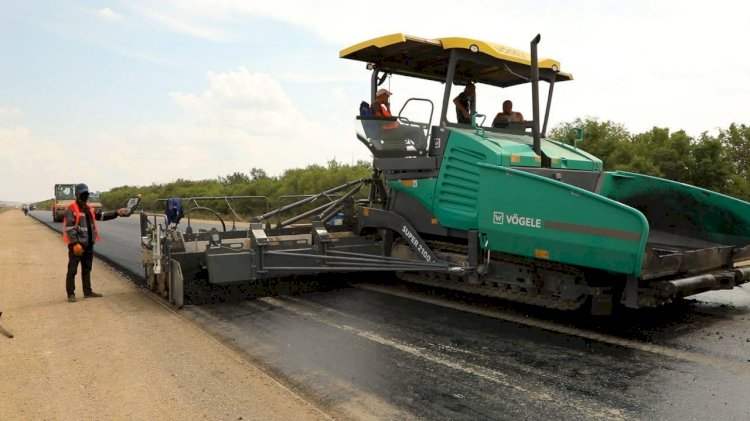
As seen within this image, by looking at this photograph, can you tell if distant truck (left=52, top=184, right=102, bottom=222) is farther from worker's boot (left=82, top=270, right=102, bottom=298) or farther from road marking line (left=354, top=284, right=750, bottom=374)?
road marking line (left=354, top=284, right=750, bottom=374)

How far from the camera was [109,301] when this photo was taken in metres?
7.29

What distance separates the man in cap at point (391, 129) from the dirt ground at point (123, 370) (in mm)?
3164

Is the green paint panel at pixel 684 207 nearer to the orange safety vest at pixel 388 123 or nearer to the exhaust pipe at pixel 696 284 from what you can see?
the exhaust pipe at pixel 696 284

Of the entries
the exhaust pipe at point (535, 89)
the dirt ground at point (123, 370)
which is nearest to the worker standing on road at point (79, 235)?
the dirt ground at point (123, 370)

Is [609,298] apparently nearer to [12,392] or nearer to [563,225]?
[563,225]

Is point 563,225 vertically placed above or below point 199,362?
above

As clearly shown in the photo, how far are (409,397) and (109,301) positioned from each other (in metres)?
5.20

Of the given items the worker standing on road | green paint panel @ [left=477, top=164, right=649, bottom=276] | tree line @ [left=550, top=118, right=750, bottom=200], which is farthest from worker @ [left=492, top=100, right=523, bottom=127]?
tree line @ [left=550, top=118, right=750, bottom=200]

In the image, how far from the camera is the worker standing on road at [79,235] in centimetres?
736

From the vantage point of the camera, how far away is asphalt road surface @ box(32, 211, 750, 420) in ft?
11.6

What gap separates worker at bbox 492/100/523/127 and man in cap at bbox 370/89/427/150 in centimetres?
121

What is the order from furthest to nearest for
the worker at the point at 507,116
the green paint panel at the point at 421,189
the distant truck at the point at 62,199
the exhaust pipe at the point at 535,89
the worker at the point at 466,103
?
the distant truck at the point at 62,199, the worker at the point at 507,116, the worker at the point at 466,103, the green paint panel at the point at 421,189, the exhaust pipe at the point at 535,89

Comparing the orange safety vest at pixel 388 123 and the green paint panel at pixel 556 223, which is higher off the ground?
the orange safety vest at pixel 388 123

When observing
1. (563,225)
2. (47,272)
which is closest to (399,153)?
(563,225)
